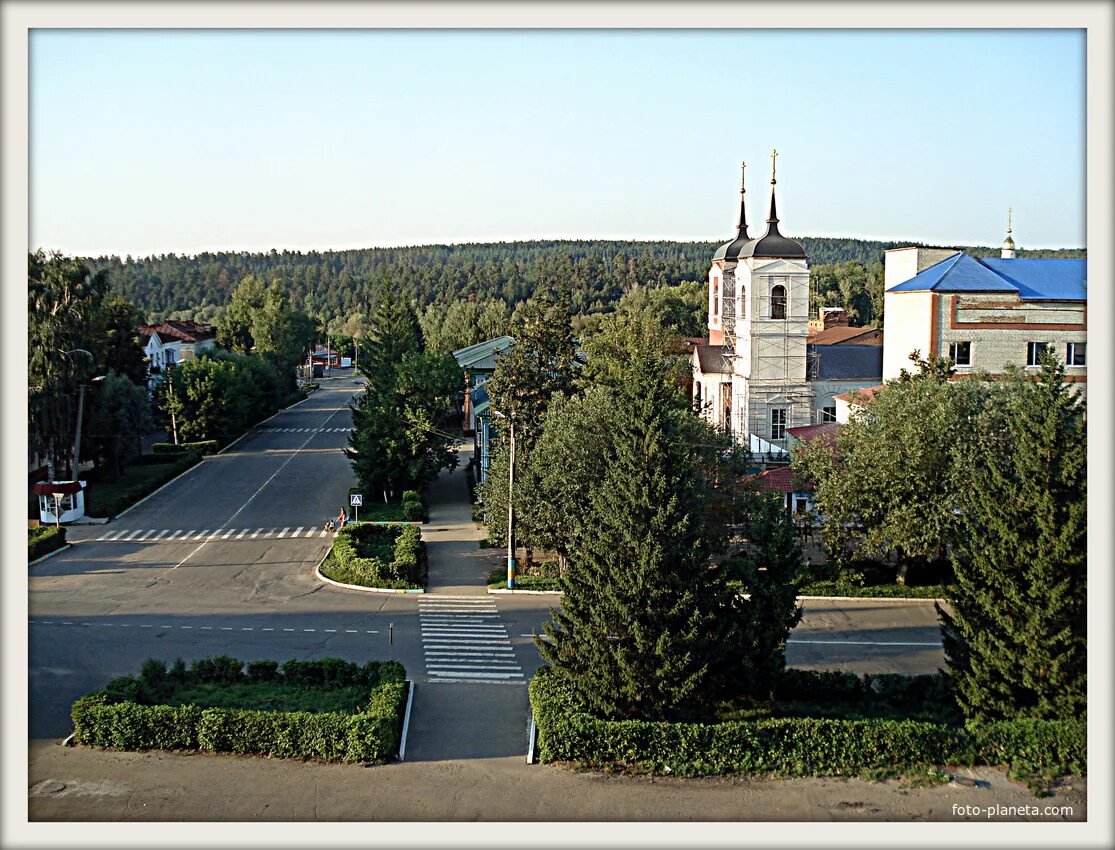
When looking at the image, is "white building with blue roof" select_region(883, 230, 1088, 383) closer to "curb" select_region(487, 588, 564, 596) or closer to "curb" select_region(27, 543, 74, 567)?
"curb" select_region(487, 588, 564, 596)

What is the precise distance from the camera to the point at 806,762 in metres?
20.2

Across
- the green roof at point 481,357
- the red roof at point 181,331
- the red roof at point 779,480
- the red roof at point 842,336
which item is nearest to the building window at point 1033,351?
the red roof at point 779,480

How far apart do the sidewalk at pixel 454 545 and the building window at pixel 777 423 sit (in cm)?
1480

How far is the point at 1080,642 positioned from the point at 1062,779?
2.75 m

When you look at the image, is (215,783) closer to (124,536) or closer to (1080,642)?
(1080,642)

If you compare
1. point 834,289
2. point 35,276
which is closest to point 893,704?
point 35,276

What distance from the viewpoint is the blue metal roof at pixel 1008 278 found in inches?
1746

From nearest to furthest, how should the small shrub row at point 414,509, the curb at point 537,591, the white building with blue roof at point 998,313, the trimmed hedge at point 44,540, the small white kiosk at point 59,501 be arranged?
the curb at point 537,591 < the trimmed hedge at point 44,540 < the small white kiosk at point 59,501 < the small shrub row at point 414,509 < the white building with blue roof at point 998,313

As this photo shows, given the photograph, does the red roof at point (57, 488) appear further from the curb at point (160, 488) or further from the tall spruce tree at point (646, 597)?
the tall spruce tree at point (646, 597)

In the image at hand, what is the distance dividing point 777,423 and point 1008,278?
469 inches

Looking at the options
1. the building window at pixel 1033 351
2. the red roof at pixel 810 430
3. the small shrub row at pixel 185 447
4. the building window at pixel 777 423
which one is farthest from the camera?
the small shrub row at pixel 185 447

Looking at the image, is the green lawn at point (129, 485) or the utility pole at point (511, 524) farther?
the green lawn at point (129, 485)

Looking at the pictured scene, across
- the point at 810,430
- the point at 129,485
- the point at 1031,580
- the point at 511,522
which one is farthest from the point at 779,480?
the point at 129,485

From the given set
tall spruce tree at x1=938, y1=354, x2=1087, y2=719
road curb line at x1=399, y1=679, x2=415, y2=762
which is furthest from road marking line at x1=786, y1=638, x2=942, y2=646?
road curb line at x1=399, y1=679, x2=415, y2=762
